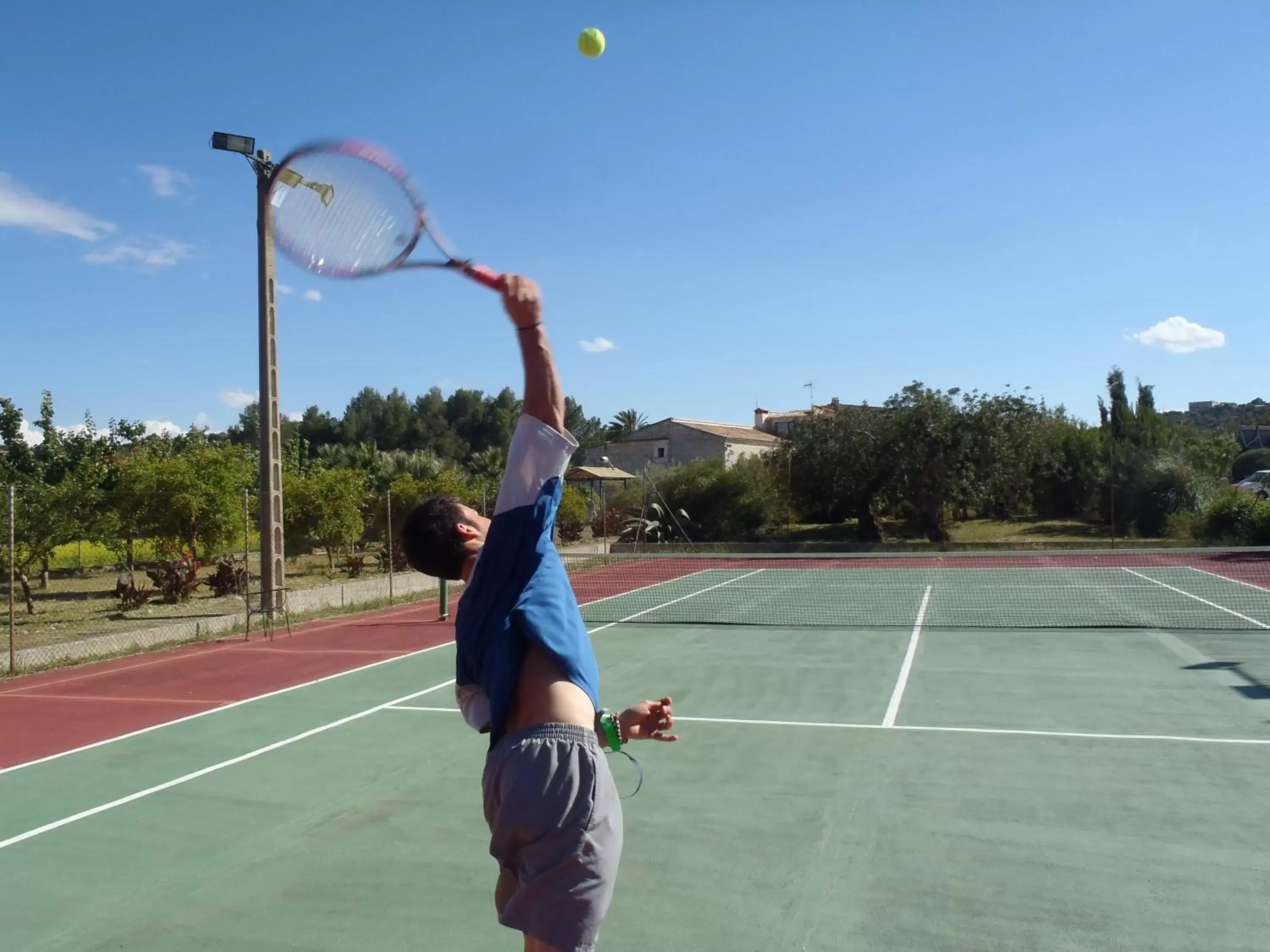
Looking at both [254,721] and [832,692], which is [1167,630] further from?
[254,721]

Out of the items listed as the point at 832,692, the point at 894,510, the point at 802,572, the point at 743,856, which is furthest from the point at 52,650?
the point at 894,510

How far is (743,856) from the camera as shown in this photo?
492 centimetres

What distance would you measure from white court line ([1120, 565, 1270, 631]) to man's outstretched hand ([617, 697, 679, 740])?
12730 mm

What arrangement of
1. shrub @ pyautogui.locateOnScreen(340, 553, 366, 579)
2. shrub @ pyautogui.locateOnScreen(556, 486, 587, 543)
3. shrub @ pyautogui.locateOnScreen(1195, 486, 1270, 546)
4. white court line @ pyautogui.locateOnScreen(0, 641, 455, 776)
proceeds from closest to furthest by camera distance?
white court line @ pyautogui.locateOnScreen(0, 641, 455, 776)
shrub @ pyautogui.locateOnScreen(340, 553, 366, 579)
shrub @ pyautogui.locateOnScreen(1195, 486, 1270, 546)
shrub @ pyautogui.locateOnScreen(556, 486, 587, 543)

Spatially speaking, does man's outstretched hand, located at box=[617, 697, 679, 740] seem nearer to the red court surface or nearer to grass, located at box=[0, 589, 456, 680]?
the red court surface

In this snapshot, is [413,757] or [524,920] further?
[413,757]

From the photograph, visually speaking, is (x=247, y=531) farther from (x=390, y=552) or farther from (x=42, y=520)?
(x=390, y=552)

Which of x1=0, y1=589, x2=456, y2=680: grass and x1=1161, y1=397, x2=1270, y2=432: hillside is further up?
x1=1161, y1=397, x2=1270, y2=432: hillside

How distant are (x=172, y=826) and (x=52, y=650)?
778 centimetres

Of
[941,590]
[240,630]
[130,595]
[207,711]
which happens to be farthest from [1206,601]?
[130,595]

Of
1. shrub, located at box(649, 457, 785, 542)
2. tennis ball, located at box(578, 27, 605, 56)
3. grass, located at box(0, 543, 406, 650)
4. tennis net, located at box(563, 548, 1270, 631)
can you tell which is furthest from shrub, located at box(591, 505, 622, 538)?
tennis ball, located at box(578, 27, 605, 56)

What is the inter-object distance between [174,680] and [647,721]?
32.0 feet

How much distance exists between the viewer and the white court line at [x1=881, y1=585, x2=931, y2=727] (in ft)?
26.0

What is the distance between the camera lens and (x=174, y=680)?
10617 mm
